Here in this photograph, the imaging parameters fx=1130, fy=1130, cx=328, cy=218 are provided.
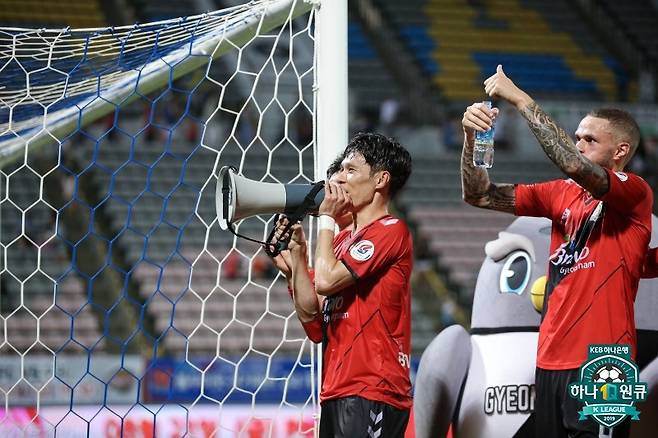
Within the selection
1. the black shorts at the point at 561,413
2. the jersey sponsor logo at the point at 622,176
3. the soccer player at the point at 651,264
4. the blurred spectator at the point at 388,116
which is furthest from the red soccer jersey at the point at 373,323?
the blurred spectator at the point at 388,116

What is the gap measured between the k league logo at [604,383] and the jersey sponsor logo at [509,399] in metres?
0.76

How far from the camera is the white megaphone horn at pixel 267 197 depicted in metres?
3.52

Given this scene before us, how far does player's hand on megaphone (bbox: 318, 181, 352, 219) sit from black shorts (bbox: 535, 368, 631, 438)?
0.77 metres

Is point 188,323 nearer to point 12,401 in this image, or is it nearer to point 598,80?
point 12,401

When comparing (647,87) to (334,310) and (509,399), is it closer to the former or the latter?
(509,399)

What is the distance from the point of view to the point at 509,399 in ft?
13.6

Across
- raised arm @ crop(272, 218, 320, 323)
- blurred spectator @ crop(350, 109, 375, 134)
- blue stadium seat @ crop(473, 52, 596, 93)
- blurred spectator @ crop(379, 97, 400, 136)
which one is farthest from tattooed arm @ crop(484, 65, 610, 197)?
blue stadium seat @ crop(473, 52, 596, 93)

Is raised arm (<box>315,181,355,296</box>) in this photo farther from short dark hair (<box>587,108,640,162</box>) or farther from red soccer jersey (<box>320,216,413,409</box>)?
short dark hair (<box>587,108,640,162</box>)

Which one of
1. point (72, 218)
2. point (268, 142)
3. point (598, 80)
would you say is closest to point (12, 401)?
point (72, 218)

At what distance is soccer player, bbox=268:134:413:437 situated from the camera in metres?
3.34

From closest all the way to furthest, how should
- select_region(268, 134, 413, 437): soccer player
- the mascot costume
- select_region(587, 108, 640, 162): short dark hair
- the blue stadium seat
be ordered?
1. select_region(268, 134, 413, 437): soccer player
2. select_region(587, 108, 640, 162): short dark hair
3. the mascot costume
4. the blue stadium seat

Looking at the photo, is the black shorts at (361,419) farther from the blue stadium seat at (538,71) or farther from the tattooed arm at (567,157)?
the blue stadium seat at (538,71)

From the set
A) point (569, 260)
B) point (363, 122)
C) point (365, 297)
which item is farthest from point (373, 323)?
point (363, 122)

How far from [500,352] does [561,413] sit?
99 centimetres
